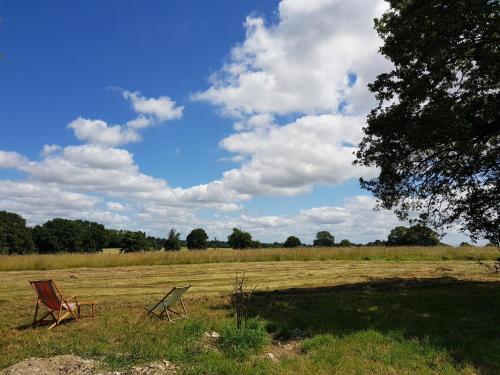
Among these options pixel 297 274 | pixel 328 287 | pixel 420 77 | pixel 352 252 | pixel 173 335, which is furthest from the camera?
pixel 352 252

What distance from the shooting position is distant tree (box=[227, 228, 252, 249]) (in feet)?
302

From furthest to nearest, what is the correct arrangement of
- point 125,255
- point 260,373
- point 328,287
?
point 125,255, point 328,287, point 260,373

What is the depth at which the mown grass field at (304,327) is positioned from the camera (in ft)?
24.3

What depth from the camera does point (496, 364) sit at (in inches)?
290

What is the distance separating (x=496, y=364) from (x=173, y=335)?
5.62 meters

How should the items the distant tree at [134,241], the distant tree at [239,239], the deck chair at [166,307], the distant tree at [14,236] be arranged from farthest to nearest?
the distant tree at [134,241]
the distant tree at [239,239]
the distant tree at [14,236]
the deck chair at [166,307]

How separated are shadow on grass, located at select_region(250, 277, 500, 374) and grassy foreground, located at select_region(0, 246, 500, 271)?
14.6 metres

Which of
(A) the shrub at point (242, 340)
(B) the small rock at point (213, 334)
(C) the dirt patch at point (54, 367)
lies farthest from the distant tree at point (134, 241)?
(C) the dirt patch at point (54, 367)

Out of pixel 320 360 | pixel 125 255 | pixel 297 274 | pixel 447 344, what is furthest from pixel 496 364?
pixel 125 255

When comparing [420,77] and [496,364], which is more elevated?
[420,77]

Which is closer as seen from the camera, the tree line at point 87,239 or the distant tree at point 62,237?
the tree line at point 87,239

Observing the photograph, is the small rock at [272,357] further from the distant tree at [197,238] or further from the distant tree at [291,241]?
the distant tree at [197,238]

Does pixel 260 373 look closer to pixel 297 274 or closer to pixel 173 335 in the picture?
pixel 173 335

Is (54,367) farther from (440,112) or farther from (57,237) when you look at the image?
(57,237)
